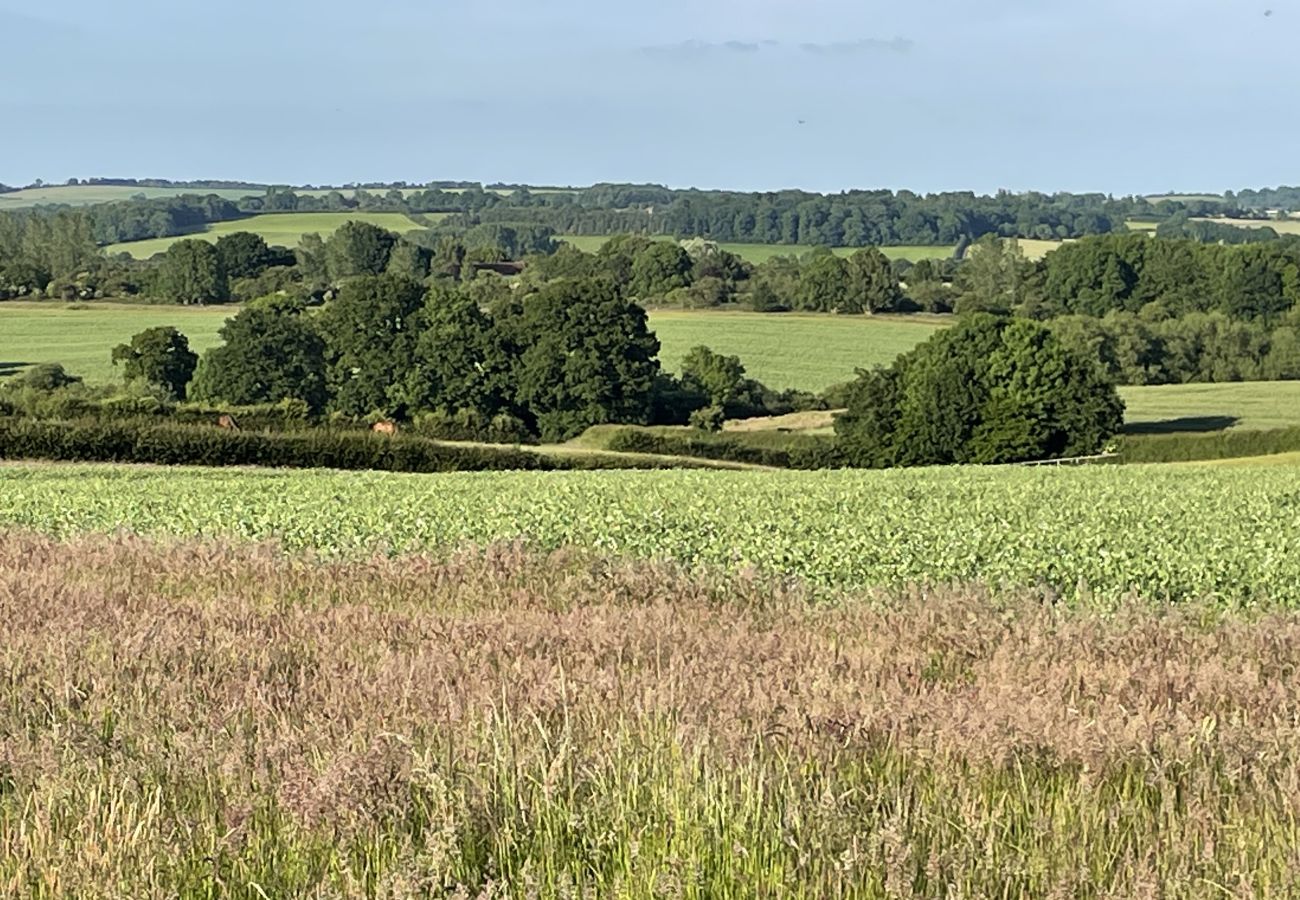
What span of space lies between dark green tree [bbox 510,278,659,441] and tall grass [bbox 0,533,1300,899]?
7525 cm

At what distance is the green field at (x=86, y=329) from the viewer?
87.9m

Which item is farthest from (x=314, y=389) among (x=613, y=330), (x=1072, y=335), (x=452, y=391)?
(x=1072, y=335)

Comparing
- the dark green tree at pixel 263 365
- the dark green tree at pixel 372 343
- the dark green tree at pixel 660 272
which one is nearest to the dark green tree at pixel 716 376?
the dark green tree at pixel 372 343

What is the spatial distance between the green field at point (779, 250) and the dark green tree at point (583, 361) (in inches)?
2946

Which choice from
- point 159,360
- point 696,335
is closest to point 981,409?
point 696,335

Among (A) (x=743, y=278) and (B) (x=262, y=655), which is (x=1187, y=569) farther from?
(A) (x=743, y=278)

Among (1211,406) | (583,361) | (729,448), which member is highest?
(583,361)

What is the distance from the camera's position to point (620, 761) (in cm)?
446

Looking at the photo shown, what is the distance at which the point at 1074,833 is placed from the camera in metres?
3.97

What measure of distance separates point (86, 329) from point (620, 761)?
337 feet

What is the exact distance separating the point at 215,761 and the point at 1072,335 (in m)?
98.3

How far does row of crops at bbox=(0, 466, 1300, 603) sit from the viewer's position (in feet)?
41.8

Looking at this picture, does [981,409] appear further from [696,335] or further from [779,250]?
[779,250]

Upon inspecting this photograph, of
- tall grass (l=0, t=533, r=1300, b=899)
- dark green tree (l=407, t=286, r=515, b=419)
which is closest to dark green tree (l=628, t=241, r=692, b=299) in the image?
dark green tree (l=407, t=286, r=515, b=419)
